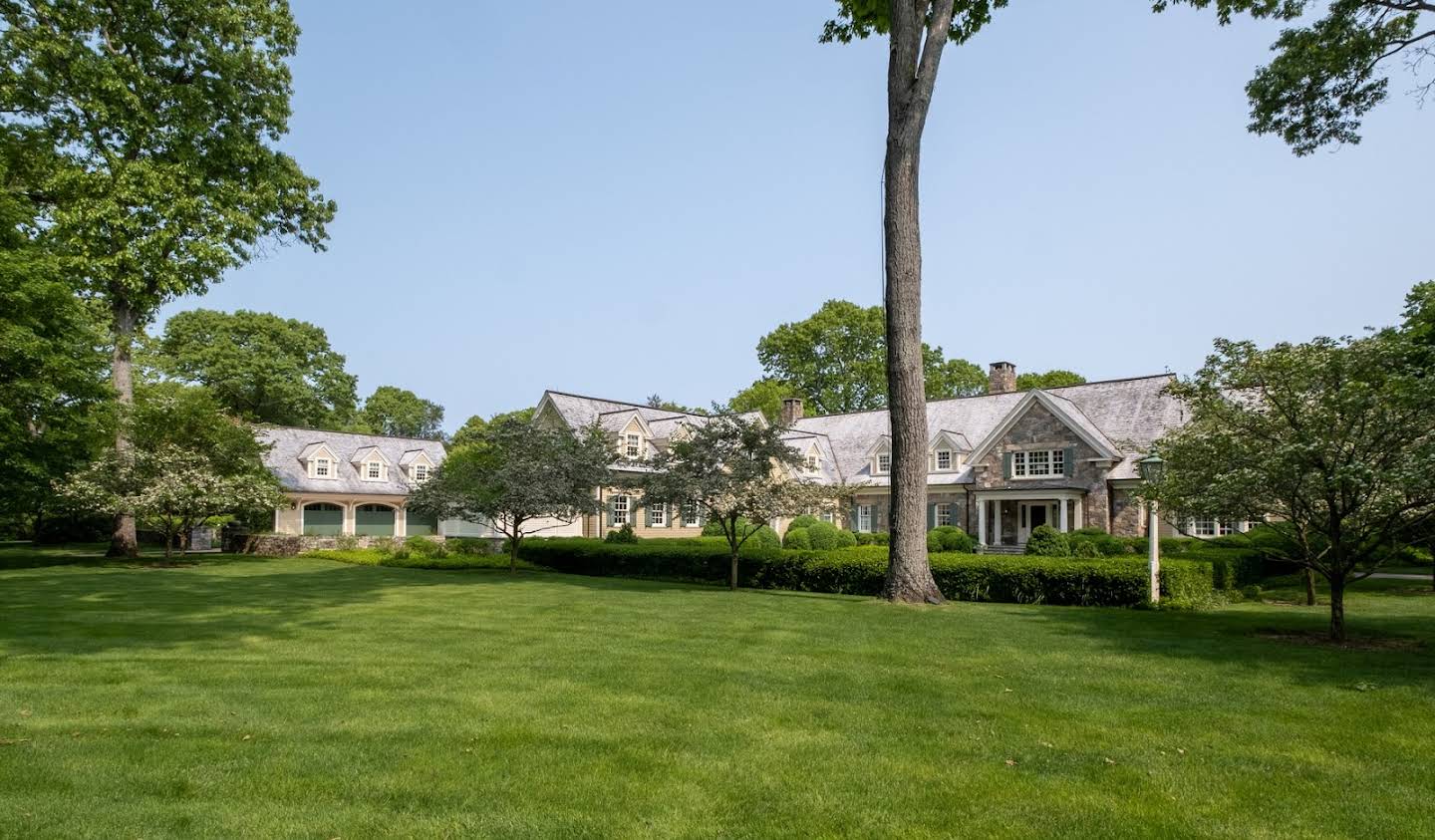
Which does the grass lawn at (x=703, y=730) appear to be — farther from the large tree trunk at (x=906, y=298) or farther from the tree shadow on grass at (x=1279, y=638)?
the large tree trunk at (x=906, y=298)

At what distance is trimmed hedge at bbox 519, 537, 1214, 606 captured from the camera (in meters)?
17.0

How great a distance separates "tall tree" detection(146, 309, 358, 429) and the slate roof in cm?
1005

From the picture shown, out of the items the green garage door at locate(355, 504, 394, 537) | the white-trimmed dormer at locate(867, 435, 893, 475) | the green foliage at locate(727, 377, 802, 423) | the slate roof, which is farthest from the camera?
the green foliage at locate(727, 377, 802, 423)

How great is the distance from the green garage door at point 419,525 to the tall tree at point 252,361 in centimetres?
1424

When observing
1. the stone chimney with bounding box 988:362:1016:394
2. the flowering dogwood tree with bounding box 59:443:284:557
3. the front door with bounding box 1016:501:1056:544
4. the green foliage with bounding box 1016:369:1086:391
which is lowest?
the front door with bounding box 1016:501:1056:544

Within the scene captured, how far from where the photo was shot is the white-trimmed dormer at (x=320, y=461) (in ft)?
143

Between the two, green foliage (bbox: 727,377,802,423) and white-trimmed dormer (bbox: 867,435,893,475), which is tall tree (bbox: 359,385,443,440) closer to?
green foliage (bbox: 727,377,802,423)

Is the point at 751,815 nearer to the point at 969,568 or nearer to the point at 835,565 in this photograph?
the point at 969,568

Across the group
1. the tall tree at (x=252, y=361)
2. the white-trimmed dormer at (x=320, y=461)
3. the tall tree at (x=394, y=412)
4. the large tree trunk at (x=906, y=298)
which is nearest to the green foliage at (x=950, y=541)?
the large tree trunk at (x=906, y=298)

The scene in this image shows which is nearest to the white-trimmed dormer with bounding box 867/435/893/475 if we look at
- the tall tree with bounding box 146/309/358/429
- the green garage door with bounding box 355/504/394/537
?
the green garage door with bounding box 355/504/394/537

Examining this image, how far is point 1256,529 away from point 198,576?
100 ft

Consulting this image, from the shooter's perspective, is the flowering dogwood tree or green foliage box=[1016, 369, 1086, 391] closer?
the flowering dogwood tree

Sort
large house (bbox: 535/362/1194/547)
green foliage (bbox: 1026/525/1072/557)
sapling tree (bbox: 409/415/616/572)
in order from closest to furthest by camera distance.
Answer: sapling tree (bbox: 409/415/616/572) → green foliage (bbox: 1026/525/1072/557) → large house (bbox: 535/362/1194/547)

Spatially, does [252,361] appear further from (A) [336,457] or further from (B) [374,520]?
(B) [374,520]
